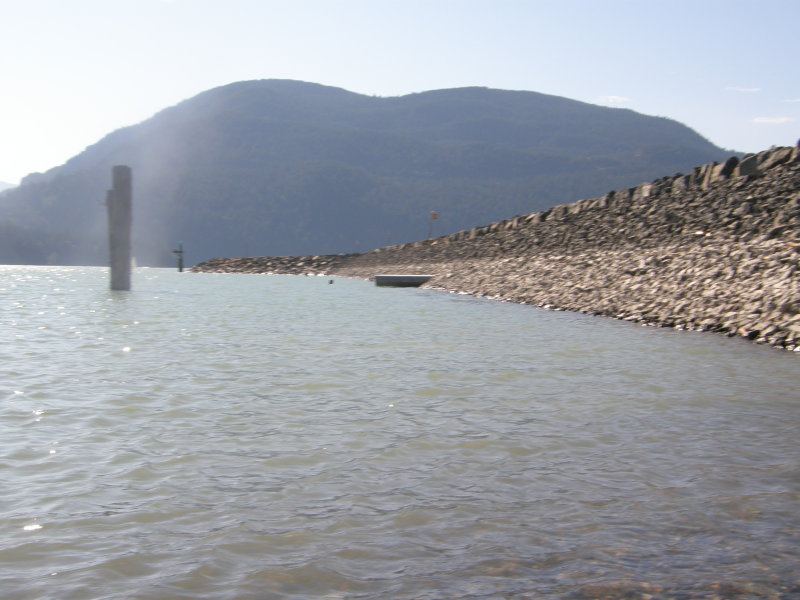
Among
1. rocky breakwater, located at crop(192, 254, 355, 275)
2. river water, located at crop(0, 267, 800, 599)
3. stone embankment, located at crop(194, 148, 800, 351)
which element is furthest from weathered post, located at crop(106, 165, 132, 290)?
rocky breakwater, located at crop(192, 254, 355, 275)

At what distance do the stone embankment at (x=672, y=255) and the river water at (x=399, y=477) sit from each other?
15.4ft

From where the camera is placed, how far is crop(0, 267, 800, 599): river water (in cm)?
426

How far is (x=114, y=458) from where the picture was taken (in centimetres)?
655

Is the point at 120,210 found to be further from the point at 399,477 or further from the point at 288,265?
the point at 288,265

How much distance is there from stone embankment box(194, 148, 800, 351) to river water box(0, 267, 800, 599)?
4.69 meters

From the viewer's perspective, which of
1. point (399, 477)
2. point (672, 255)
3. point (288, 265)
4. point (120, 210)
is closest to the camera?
point (399, 477)

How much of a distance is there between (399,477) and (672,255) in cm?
2049

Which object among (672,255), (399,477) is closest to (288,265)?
(672,255)

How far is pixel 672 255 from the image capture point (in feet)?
82.0

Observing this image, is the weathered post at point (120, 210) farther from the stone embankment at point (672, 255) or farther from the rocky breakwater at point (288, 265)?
the rocky breakwater at point (288, 265)

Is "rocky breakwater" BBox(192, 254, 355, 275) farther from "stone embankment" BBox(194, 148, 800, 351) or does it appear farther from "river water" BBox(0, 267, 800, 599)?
"river water" BBox(0, 267, 800, 599)

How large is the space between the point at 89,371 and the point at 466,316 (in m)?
12.1

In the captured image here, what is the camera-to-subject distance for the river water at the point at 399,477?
426 cm

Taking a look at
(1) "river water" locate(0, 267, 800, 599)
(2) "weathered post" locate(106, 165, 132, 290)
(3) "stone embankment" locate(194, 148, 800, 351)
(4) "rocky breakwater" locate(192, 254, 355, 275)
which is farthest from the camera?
(4) "rocky breakwater" locate(192, 254, 355, 275)
